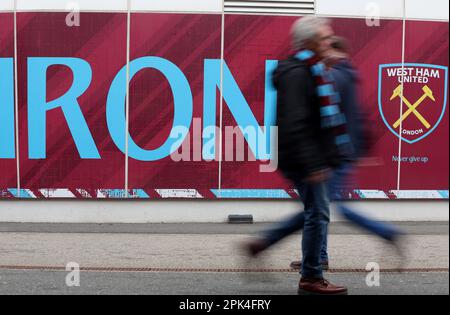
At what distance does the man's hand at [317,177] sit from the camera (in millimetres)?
4328

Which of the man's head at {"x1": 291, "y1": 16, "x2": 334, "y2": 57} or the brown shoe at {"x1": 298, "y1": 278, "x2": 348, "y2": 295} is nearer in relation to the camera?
the man's head at {"x1": 291, "y1": 16, "x2": 334, "y2": 57}

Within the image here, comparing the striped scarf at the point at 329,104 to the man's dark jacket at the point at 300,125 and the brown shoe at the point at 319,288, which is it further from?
the brown shoe at the point at 319,288

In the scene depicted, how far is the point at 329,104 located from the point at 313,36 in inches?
18.9

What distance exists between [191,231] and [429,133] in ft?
13.7

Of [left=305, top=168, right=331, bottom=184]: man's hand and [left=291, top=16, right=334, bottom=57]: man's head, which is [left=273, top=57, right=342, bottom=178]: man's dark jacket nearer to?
[left=305, top=168, right=331, bottom=184]: man's hand

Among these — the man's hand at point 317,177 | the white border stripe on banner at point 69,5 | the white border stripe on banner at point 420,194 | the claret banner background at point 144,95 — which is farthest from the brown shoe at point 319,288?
the white border stripe on banner at point 69,5

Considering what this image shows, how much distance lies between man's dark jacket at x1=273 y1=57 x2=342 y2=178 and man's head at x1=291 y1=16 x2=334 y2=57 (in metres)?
0.14

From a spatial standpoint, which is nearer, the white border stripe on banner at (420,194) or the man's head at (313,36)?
the man's head at (313,36)

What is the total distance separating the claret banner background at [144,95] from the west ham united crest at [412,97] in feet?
0.93

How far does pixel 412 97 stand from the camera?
1044 cm

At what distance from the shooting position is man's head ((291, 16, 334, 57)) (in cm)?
445

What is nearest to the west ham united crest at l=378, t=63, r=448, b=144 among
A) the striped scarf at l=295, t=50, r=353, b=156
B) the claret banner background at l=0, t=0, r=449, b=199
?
the claret banner background at l=0, t=0, r=449, b=199

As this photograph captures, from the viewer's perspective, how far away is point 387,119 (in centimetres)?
1044
